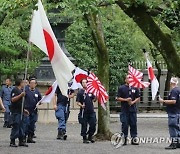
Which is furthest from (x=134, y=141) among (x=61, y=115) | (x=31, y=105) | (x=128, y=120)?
Result: (x=31, y=105)

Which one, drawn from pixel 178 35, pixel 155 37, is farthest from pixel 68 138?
pixel 155 37

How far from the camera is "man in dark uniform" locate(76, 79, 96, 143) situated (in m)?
15.2

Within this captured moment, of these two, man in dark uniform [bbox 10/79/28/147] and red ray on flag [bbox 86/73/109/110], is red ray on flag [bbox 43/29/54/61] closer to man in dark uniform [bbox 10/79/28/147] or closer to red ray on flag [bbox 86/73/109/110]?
man in dark uniform [bbox 10/79/28/147]

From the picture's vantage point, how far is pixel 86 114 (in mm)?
15266

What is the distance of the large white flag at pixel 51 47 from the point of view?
10.7 metres

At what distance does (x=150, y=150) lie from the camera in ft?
44.6

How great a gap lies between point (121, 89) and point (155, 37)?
5.91 m

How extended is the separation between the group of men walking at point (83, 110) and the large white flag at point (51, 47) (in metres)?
2.04

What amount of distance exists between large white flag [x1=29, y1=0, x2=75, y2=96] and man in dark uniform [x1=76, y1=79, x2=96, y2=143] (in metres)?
3.94

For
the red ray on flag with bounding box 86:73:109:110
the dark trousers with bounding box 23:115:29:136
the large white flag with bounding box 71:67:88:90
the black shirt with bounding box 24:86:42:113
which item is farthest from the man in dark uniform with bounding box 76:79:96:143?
the dark trousers with bounding box 23:115:29:136

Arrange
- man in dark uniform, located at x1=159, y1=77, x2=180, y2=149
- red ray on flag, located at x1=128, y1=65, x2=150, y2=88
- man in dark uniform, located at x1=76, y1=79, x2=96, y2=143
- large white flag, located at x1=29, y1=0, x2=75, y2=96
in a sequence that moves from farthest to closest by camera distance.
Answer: man in dark uniform, located at x1=76, y1=79, x2=96, y2=143, red ray on flag, located at x1=128, y1=65, x2=150, y2=88, man in dark uniform, located at x1=159, y1=77, x2=180, y2=149, large white flag, located at x1=29, y1=0, x2=75, y2=96

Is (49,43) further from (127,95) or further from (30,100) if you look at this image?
(127,95)

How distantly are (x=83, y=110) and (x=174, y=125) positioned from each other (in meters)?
2.74

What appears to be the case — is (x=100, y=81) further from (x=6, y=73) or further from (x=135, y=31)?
(x=135, y=31)
